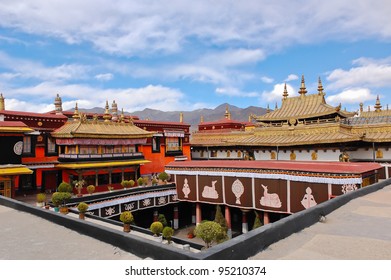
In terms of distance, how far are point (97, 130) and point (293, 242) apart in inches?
888

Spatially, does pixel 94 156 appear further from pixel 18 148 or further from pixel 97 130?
pixel 18 148

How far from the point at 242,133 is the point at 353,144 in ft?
42.2

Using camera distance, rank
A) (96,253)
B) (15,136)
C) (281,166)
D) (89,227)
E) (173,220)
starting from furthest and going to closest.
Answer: (173,220) → (15,136) → (281,166) → (89,227) → (96,253)

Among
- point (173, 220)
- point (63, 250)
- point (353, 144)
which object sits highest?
point (353, 144)

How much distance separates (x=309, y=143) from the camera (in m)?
21.7

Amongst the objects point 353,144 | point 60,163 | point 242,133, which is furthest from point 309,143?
point 60,163

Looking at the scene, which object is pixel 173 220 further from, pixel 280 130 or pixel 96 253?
pixel 96 253

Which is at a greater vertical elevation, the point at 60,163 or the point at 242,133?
the point at 242,133

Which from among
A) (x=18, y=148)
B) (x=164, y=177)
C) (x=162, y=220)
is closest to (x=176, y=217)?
(x=162, y=220)

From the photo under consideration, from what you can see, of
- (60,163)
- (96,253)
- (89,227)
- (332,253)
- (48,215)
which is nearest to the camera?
(332,253)

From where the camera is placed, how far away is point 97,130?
85.0 ft

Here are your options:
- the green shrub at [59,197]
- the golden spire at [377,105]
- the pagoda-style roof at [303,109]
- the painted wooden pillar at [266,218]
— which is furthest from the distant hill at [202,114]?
the green shrub at [59,197]

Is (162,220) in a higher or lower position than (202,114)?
lower

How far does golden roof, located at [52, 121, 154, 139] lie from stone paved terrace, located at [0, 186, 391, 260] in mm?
15105
